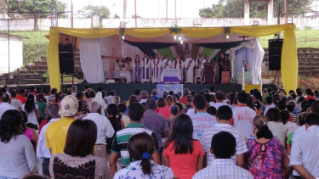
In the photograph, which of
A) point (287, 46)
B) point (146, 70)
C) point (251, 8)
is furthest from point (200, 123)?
→ point (251, 8)

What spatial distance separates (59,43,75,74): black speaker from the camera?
18141mm

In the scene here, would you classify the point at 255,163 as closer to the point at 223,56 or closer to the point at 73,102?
the point at 73,102

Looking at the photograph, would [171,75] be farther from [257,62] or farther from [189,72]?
[257,62]

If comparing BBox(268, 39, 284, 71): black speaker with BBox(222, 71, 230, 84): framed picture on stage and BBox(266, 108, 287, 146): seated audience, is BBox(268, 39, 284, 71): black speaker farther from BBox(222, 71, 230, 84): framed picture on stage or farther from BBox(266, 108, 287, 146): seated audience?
BBox(266, 108, 287, 146): seated audience

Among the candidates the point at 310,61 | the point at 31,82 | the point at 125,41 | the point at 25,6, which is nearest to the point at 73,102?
the point at 125,41

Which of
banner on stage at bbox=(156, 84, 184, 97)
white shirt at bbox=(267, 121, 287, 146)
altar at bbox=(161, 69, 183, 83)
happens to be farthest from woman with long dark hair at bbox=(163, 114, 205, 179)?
altar at bbox=(161, 69, 183, 83)

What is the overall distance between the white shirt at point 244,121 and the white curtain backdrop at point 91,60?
13.2 meters

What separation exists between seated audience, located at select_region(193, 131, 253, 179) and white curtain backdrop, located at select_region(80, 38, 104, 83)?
16313 mm

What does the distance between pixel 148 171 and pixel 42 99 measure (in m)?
7.24

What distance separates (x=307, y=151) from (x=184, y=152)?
113cm

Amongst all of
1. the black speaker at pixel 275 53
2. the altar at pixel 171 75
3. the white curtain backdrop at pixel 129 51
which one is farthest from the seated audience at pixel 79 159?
the white curtain backdrop at pixel 129 51

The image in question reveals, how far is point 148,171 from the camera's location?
3406 millimetres

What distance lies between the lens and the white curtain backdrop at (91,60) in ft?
63.7

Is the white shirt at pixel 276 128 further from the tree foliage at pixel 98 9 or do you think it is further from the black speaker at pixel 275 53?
the tree foliage at pixel 98 9
